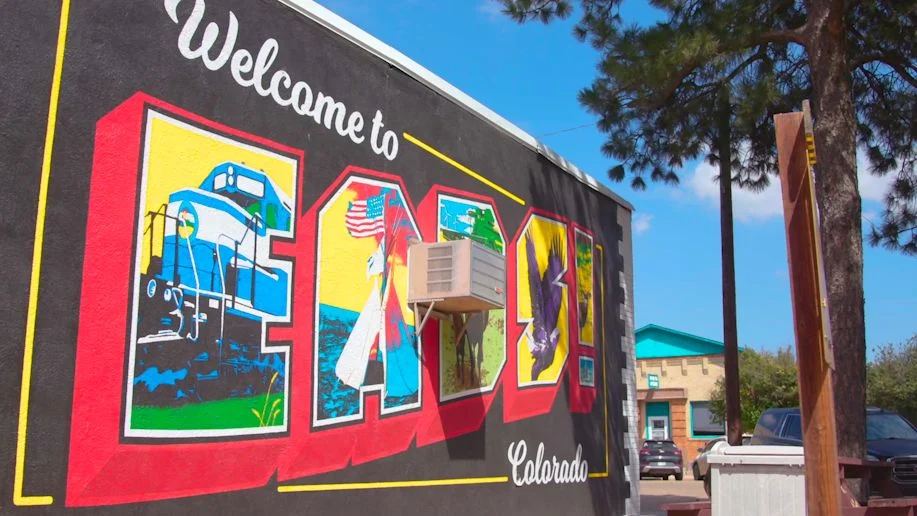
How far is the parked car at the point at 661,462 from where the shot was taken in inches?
1073

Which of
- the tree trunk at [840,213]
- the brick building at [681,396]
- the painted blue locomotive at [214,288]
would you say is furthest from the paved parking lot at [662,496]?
the brick building at [681,396]

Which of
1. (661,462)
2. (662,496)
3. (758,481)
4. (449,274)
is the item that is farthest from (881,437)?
(661,462)

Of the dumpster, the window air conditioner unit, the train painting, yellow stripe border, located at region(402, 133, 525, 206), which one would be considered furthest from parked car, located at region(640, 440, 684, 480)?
the train painting

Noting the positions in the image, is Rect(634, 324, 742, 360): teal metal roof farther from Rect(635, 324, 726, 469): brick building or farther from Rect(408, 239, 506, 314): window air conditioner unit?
Rect(408, 239, 506, 314): window air conditioner unit

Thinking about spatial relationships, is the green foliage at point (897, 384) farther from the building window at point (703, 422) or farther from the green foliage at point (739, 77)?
the green foliage at point (739, 77)

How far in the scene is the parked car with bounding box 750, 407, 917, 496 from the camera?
11.6 m

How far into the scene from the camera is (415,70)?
8.74 meters

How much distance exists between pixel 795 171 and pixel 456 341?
551cm

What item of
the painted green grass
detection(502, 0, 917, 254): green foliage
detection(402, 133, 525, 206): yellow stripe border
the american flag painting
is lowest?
the painted green grass

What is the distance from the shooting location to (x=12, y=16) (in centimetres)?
496

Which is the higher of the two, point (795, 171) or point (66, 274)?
point (795, 171)

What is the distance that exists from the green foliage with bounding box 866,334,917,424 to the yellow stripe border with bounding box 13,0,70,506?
101ft

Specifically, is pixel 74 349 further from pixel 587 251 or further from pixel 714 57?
pixel 714 57

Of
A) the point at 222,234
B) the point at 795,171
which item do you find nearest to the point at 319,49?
the point at 222,234
